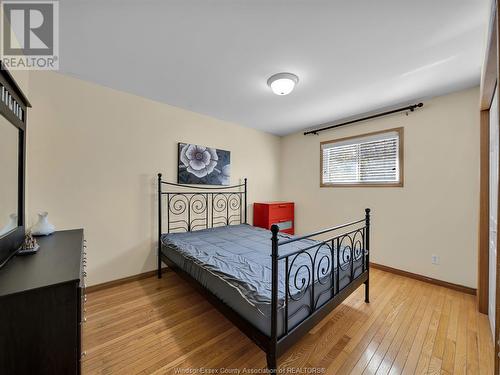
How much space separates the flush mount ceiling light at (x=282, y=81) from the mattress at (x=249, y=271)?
164 cm

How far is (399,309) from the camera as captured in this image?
2.06 m

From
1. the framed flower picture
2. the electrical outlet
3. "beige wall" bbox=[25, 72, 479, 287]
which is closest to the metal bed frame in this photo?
the framed flower picture

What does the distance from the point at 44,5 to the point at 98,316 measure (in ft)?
8.15

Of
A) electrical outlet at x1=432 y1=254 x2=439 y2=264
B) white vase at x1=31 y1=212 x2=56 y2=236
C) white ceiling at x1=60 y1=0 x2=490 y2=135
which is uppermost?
white ceiling at x1=60 y1=0 x2=490 y2=135

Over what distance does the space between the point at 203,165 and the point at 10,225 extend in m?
2.18

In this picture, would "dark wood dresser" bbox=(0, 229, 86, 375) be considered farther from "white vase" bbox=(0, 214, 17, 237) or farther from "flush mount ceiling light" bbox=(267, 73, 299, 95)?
"flush mount ceiling light" bbox=(267, 73, 299, 95)

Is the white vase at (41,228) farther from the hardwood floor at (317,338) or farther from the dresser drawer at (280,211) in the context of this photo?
the dresser drawer at (280,211)

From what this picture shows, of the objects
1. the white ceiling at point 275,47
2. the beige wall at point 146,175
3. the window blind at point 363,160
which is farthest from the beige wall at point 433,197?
the white ceiling at point 275,47

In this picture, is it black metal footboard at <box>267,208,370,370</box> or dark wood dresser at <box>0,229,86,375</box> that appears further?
black metal footboard at <box>267,208,370,370</box>

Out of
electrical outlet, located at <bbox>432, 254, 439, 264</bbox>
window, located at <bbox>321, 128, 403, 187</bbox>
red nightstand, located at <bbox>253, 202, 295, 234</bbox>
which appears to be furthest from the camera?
red nightstand, located at <bbox>253, 202, 295, 234</bbox>

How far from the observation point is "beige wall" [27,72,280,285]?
2117mm

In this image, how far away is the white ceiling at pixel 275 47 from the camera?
1395mm

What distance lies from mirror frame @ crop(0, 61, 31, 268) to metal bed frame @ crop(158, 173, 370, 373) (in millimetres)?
1294

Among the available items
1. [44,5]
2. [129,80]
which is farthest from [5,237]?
[129,80]
